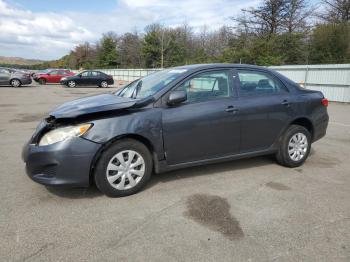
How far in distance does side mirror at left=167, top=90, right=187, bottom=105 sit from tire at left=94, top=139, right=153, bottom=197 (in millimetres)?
663

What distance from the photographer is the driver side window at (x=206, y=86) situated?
171 inches

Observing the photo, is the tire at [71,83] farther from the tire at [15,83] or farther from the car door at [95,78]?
Answer: the tire at [15,83]

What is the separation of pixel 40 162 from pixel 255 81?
10.6 feet

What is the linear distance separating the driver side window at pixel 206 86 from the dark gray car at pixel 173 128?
0.01 metres

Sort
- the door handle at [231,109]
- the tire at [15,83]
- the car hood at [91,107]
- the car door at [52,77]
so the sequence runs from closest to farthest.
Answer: the car hood at [91,107] → the door handle at [231,109] → the tire at [15,83] → the car door at [52,77]

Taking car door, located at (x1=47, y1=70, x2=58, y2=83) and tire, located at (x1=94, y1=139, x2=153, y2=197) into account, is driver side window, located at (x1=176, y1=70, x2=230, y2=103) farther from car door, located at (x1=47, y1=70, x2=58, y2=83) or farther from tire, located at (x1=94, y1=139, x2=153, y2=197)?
car door, located at (x1=47, y1=70, x2=58, y2=83)

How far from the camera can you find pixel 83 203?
3768mm

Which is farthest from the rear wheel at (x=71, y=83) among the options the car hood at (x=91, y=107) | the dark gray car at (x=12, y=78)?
the car hood at (x=91, y=107)

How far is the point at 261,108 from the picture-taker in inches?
189

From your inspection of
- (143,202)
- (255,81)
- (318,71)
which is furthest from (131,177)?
(318,71)

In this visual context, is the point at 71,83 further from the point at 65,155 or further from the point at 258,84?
the point at 65,155

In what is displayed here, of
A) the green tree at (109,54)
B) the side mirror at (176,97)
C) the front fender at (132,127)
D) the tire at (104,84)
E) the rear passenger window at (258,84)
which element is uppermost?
the green tree at (109,54)

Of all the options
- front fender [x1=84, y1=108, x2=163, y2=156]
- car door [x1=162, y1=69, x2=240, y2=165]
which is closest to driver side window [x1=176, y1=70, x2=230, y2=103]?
car door [x1=162, y1=69, x2=240, y2=165]

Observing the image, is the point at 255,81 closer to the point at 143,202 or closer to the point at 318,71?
the point at 143,202
